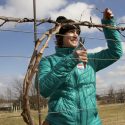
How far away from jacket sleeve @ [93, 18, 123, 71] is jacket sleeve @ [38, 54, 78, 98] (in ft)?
1.59

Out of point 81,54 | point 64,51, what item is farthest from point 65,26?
point 81,54

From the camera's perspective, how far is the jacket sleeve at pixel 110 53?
9.48 ft

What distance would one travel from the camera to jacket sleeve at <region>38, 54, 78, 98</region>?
93.0 inches

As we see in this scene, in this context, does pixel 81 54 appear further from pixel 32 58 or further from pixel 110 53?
pixel 110 53

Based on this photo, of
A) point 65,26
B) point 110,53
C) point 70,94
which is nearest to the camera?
point 70,94

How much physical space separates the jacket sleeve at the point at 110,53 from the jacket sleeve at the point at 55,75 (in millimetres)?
486

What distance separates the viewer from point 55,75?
2383mm

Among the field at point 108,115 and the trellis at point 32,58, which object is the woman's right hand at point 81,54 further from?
the field at point 108,115

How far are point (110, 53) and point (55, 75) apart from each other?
0.67 meters

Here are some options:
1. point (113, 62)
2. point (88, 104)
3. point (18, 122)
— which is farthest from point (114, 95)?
point (18, 122)

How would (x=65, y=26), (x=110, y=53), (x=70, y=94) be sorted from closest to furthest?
(x=70, y=94)
(x=65, y=26)
(x=110, y=53)

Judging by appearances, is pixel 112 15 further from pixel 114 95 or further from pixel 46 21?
pixel 114 95

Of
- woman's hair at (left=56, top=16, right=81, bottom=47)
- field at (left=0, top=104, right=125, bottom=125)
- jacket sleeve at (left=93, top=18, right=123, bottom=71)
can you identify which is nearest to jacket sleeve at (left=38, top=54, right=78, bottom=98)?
field at (left=0, top=104, right=125, bottom=125)

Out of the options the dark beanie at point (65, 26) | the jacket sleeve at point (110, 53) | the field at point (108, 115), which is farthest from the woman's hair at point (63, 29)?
the field at point (108, 115)
